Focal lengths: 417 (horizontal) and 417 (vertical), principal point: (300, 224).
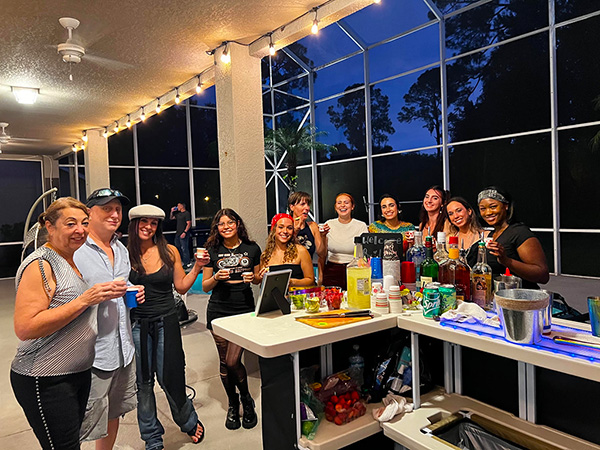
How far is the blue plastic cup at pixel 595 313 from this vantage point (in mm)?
1438

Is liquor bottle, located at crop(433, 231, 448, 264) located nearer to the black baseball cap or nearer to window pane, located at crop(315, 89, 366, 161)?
the black baseball cap

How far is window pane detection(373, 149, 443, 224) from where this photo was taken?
852cm

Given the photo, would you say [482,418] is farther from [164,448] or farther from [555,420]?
[164,448]

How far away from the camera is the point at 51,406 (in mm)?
1693

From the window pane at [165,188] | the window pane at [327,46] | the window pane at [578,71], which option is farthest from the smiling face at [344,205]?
the window pane at [165,188]

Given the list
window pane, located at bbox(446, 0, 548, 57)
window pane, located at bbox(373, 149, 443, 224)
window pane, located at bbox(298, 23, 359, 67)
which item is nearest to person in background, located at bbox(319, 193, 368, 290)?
window pane, located at bbox(373, 149, 443, 224)

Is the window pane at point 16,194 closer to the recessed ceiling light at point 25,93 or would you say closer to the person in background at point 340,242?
the recessed ceiling light at point 25,93

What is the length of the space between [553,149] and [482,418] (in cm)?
632

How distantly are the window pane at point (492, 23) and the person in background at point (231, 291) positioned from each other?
671 centimetres

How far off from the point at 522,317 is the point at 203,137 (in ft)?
36.6

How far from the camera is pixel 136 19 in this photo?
3594 mm

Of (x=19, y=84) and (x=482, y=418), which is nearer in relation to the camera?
(x=482, y=418)

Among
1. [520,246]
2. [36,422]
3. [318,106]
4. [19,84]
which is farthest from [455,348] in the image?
[318,106]

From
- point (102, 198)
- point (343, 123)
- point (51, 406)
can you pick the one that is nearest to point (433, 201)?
point (102, 198)
